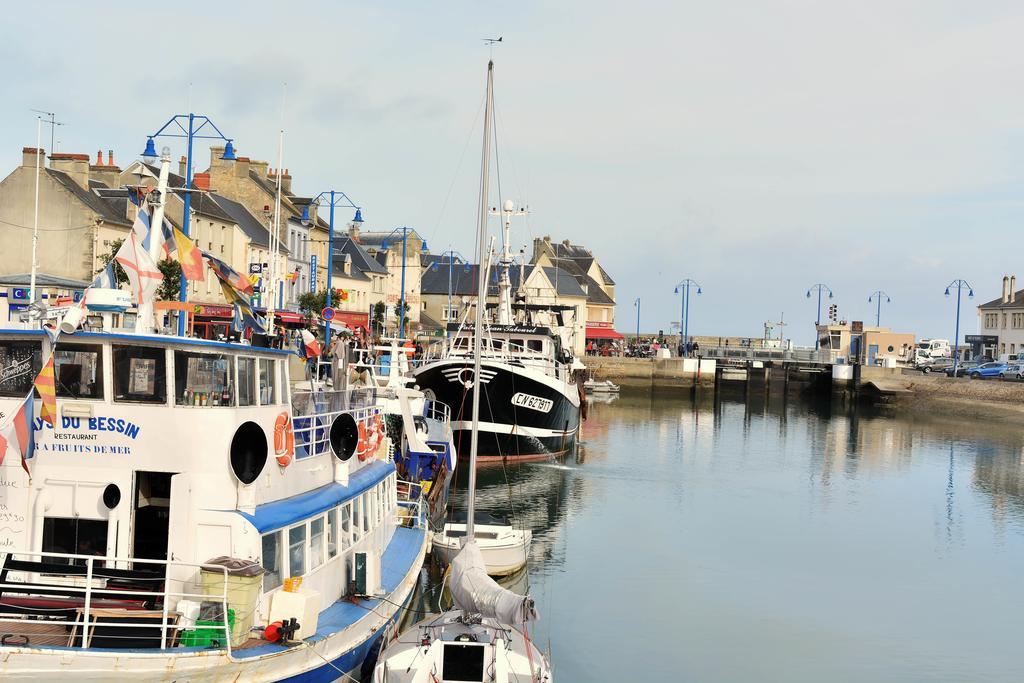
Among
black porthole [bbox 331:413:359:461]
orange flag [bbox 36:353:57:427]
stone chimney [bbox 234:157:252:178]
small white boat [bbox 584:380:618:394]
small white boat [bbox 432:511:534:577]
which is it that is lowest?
small white boat [bbox 584:380:618:394]

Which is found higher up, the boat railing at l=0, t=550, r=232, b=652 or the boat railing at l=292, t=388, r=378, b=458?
the boat railing at l=292, t=388, r=378, b=458

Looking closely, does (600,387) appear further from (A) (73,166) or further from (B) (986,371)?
(A) (73,166)

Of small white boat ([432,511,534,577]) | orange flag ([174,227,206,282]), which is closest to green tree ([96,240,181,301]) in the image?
small white boat ([432,511,534,577])

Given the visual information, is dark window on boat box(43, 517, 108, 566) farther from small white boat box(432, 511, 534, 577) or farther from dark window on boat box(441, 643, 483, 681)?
small white boat box(432, 511, 534, 577)

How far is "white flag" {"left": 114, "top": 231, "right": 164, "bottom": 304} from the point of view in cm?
1478

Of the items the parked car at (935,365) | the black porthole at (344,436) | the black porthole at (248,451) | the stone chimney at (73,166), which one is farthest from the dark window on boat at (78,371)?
the parked car at (935,365)

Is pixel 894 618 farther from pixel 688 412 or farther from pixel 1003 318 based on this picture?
pixel 1003 318

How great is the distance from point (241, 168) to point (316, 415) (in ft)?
184

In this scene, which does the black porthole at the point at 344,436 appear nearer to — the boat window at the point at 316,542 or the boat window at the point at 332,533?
the boat window at the point at 332,533

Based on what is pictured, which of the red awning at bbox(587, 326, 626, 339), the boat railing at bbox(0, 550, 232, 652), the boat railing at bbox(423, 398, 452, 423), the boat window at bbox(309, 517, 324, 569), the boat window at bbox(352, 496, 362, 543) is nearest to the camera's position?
the boat railing at bbox(0, 550, 232, 652)

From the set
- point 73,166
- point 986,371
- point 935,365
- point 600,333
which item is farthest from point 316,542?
point 600,333

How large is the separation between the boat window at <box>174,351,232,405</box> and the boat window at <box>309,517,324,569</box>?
2640mm

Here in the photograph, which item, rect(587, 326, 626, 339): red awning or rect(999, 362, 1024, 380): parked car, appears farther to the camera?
rect(587, 326, 626, 339): red awning

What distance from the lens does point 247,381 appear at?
1494 centimetres
